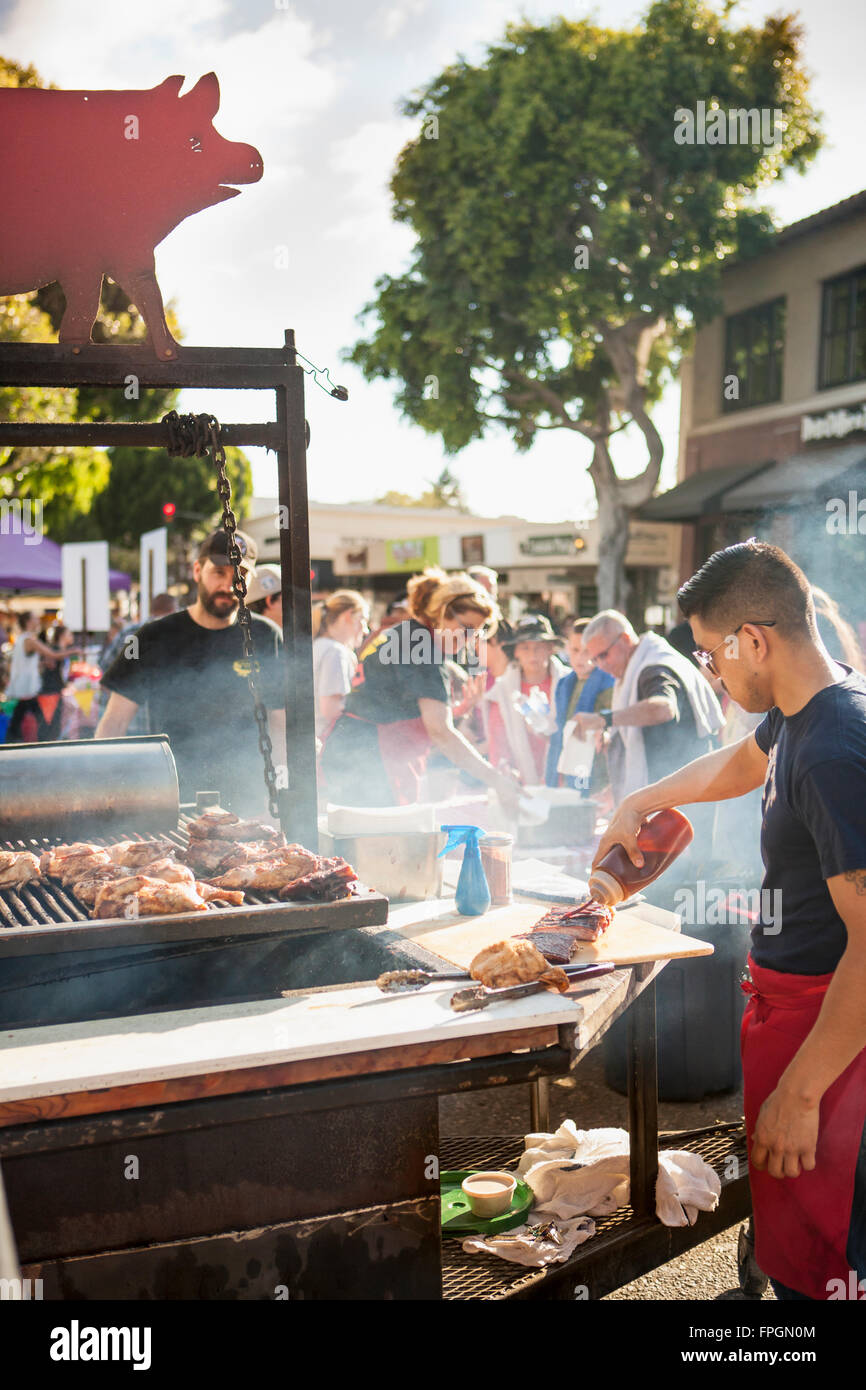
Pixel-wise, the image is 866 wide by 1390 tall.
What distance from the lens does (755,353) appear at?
64.8 feet

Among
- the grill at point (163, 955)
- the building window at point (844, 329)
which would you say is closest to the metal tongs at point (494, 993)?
the grill at point (163, 955)

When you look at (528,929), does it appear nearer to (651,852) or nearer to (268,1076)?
(651,852)

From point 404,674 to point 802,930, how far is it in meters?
3.08

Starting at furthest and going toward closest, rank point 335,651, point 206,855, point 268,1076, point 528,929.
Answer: point 335,651
point 528,929
point 206,855
point 268,1076

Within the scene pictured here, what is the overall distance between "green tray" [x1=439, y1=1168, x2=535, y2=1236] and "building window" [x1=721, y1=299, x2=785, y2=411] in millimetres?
17744

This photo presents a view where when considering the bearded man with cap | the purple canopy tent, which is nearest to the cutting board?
the bearded man with cap

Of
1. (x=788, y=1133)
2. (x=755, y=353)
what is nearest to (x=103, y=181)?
(x=788, y=1133)

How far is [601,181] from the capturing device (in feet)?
61.8

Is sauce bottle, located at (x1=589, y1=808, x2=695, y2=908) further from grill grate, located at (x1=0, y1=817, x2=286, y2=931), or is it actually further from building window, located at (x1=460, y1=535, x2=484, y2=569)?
building window, located at (x1=460, y1=535, x2=484, y2=569)

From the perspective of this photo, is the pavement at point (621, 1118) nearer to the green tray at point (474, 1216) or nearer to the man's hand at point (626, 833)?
the green tray at point (474, 1216)

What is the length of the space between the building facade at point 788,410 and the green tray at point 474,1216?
40.9ft

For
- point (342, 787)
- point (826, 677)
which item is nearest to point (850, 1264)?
point (826, 677)

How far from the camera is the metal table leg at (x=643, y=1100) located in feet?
9.86

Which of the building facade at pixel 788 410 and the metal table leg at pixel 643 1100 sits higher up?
the building facade at pixel 788 410
